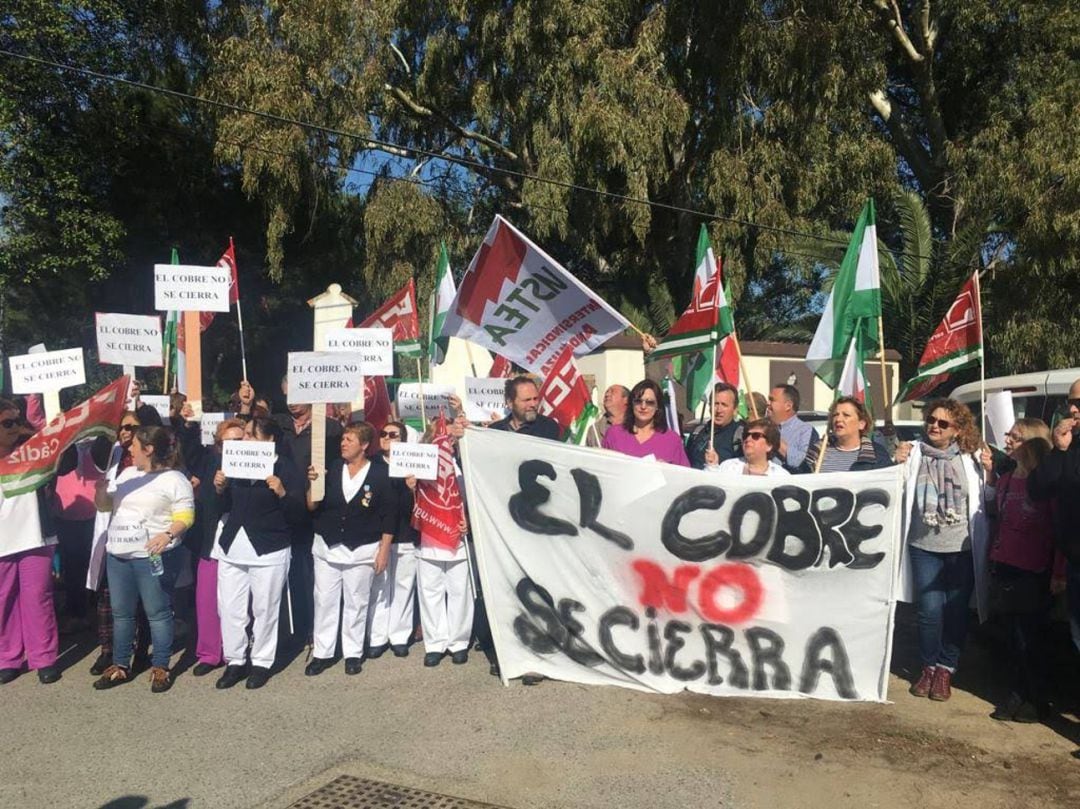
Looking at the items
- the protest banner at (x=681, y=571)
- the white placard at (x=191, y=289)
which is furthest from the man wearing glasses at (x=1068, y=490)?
the white placard at (x=191, y=289)

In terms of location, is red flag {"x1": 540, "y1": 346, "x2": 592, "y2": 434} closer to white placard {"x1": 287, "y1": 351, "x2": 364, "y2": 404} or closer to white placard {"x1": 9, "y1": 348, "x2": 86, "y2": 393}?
white placard {"x1": 287, "y1": 351, "x2": 364, "y2": 404}

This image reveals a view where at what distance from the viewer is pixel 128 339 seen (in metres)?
7.26

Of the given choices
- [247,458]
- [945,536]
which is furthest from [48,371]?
[945,536]

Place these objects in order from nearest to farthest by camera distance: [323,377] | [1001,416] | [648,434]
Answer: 1. [323,377]
2. [648,434]
3. [1001,416]

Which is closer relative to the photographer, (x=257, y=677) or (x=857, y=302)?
(x=257, y=677)

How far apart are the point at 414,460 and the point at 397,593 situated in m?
0.99

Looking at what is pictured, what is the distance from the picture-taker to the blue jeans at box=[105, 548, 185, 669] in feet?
18.8

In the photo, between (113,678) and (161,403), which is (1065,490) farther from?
(161,403)

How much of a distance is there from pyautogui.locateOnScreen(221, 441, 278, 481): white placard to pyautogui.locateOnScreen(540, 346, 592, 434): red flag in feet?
6.23

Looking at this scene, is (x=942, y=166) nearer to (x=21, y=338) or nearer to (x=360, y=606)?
(x=360, y=606)

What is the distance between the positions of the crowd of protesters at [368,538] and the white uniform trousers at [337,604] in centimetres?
1

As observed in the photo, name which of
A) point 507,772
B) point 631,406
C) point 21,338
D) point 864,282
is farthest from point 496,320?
point 21,338

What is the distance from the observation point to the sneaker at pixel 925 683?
542 cm

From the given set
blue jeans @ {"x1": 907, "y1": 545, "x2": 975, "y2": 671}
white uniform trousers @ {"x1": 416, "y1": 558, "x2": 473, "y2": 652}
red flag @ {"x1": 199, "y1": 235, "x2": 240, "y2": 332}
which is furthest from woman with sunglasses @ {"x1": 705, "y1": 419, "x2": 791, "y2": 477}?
red flag @ {"x1": 199, "y1": 235, "x2": 240, "y2": 332}
